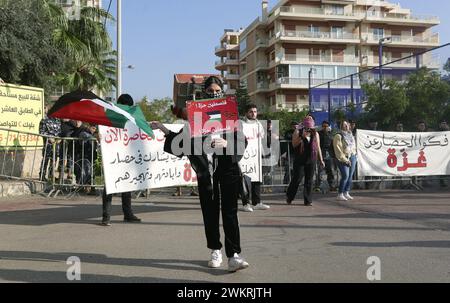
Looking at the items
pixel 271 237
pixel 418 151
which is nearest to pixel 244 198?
pixel 271 237

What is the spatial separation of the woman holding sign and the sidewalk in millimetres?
283

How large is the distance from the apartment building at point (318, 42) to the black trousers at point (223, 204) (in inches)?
2469

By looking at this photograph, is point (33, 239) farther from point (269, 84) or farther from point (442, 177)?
point (269, 84)

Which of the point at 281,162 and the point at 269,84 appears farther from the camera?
the point at 269,84

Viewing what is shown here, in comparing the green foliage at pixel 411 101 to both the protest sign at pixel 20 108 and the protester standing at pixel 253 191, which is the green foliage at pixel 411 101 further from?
the protest sign at pixel 20 108

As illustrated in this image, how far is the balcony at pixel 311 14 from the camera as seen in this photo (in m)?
70.9

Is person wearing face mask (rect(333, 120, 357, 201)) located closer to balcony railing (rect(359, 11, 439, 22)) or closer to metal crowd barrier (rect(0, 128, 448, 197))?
metal crowd barrier (rect(0, 128, 448, 197))

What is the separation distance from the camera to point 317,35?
71250mm

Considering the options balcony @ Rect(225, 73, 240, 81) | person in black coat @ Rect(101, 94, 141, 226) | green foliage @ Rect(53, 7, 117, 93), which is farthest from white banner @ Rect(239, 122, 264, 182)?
balcony @ Rect(225, 73, 240, 81)

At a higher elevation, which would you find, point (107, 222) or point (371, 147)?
point (371, 147)

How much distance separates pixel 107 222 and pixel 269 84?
68.8 meters

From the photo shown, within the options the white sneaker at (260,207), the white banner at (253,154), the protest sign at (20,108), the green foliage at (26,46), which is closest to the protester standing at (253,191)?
the white sneaker at (260,207)

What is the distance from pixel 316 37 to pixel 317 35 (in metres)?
0.53

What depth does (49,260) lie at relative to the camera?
17.0 feet
